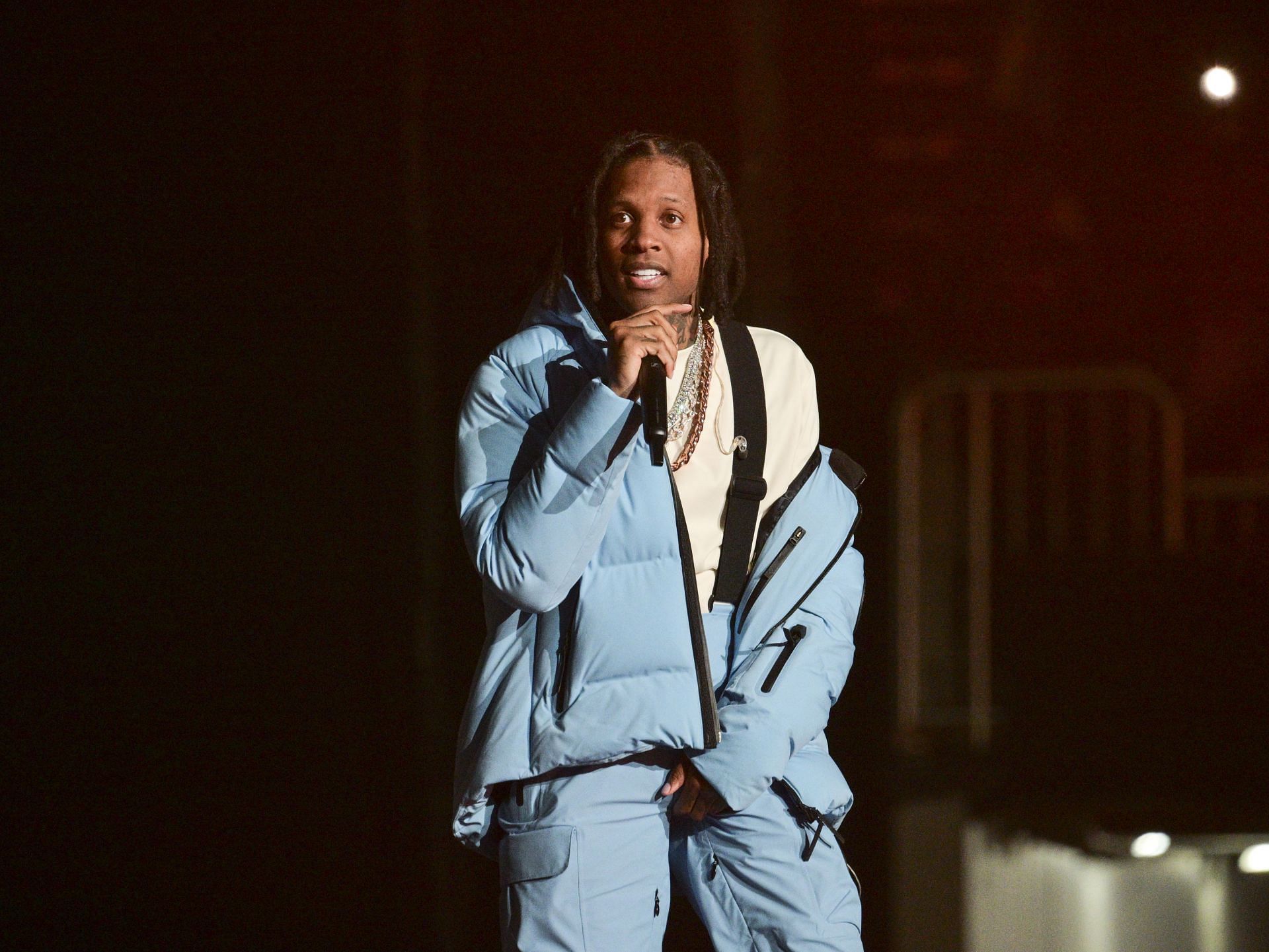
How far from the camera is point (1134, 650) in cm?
308

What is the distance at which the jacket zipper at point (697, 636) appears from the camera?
1516 millimetres

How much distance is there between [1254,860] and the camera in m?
2.79

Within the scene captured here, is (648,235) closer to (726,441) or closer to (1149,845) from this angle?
(726,441)

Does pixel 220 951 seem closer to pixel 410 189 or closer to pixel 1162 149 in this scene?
pixel 410 189

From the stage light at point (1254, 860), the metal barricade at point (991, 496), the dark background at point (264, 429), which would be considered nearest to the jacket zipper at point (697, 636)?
the dark background at point (264, 429)

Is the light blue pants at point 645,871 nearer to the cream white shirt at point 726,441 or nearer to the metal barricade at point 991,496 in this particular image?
the cream white shirt at point 726,441

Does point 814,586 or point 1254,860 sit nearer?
point 814,586

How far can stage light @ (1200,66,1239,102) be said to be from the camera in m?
3.41

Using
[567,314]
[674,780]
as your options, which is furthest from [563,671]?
[567,314]

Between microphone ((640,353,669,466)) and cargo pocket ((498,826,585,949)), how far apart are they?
453 millimetres

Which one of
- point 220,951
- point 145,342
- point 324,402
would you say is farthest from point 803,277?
point 220,951

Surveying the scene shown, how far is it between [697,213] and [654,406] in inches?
16.1

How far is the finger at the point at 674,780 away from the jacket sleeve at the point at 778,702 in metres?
0.04

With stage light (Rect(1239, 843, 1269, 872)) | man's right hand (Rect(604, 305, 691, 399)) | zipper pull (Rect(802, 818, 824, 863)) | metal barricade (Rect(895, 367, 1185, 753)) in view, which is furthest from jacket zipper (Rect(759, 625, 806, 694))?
stage light (Rect(1239, 843, 1269, 872))
